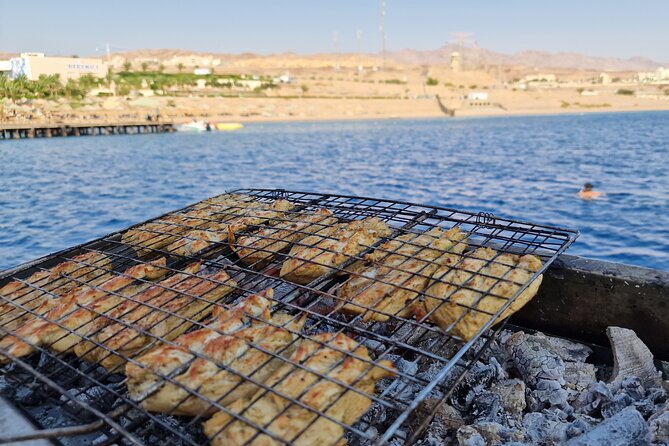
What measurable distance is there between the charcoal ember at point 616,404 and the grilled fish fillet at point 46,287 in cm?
528

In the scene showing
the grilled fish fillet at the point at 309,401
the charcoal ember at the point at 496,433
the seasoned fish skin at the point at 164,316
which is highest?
the seasoned fish skin at the point at 164,316

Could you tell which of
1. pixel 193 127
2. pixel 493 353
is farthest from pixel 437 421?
pixel 193 127

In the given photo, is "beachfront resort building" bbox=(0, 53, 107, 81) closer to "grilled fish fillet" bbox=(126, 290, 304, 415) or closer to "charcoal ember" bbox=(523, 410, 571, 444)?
"grilled fish fillet" bbox=(126, 290, 304, 415)

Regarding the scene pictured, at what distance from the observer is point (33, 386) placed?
3719 mm

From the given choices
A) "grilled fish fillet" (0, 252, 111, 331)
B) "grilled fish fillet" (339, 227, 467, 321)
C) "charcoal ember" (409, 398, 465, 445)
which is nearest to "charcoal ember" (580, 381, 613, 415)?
"charcoal ember" (409, 398, 465, 445)

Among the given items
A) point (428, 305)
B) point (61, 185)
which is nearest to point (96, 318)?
point (428, 305)

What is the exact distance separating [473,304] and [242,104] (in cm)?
12104

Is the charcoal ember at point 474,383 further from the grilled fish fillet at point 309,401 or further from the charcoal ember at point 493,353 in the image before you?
the grilled fish fillet at point 309,401

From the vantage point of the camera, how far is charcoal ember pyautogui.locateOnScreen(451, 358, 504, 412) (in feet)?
15.7

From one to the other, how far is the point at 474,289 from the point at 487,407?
3.57 feet

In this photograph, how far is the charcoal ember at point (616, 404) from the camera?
445 cm

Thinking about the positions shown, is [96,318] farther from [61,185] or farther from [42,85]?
[42,85]

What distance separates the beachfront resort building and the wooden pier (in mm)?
45099

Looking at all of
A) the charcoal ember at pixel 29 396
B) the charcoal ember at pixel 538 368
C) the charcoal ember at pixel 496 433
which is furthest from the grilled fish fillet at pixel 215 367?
the charcoal ember at pixel 538 368
